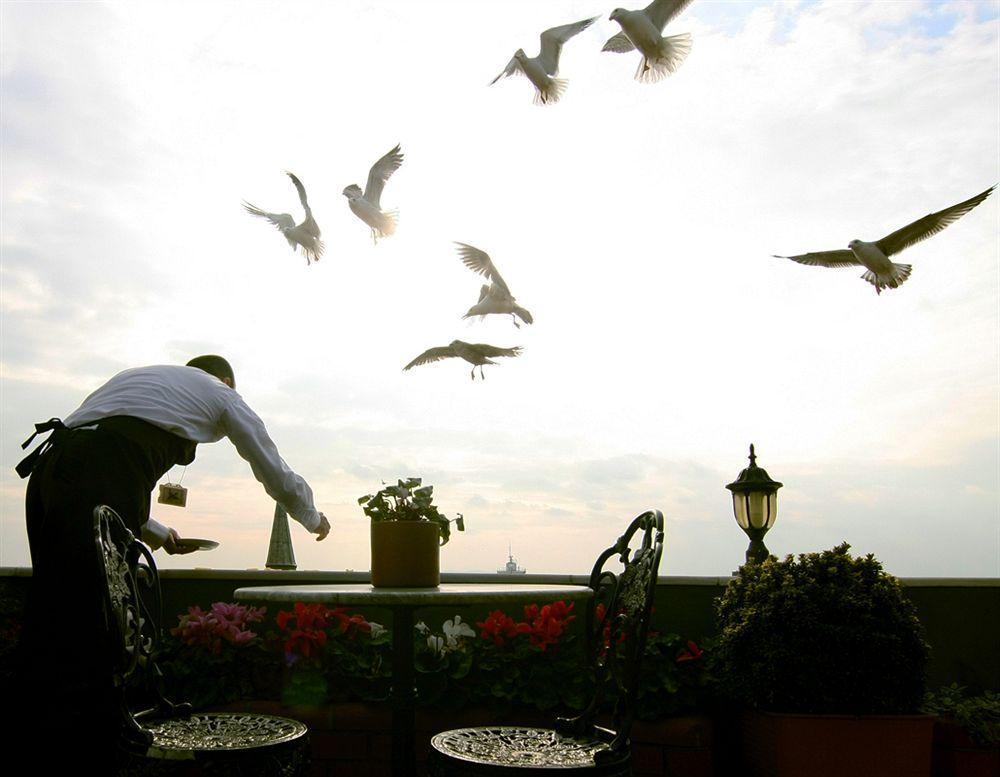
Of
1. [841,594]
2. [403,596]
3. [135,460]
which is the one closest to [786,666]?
[841,594]

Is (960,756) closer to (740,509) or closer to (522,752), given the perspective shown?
(740,509)

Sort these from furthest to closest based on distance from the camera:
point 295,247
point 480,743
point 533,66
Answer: point 295,247 < point 533,66 < point 480,743

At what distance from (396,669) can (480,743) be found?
362mm

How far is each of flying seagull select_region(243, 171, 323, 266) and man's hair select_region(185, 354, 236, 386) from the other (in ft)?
5.72

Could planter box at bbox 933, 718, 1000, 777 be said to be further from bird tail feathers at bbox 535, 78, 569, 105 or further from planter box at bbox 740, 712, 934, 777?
bird tail feathers at bbox 535, 78, 569, 105

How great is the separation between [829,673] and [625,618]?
141 cm

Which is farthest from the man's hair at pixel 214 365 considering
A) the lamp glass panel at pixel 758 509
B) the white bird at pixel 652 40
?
the lamp glass panel at pixel 758 509

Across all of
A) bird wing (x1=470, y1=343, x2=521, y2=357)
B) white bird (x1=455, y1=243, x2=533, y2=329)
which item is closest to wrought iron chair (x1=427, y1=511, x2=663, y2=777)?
bird wing (x1=470, y1=343, x2=521, y2=357)

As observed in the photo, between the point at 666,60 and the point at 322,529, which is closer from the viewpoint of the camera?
the point at 322,529

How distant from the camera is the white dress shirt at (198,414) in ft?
8.47

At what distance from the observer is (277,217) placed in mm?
5031

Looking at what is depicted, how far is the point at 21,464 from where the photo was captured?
2.55 metres

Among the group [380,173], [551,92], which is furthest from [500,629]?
[551,92]

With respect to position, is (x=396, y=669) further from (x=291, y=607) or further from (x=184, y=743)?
(x=291, y=607)
